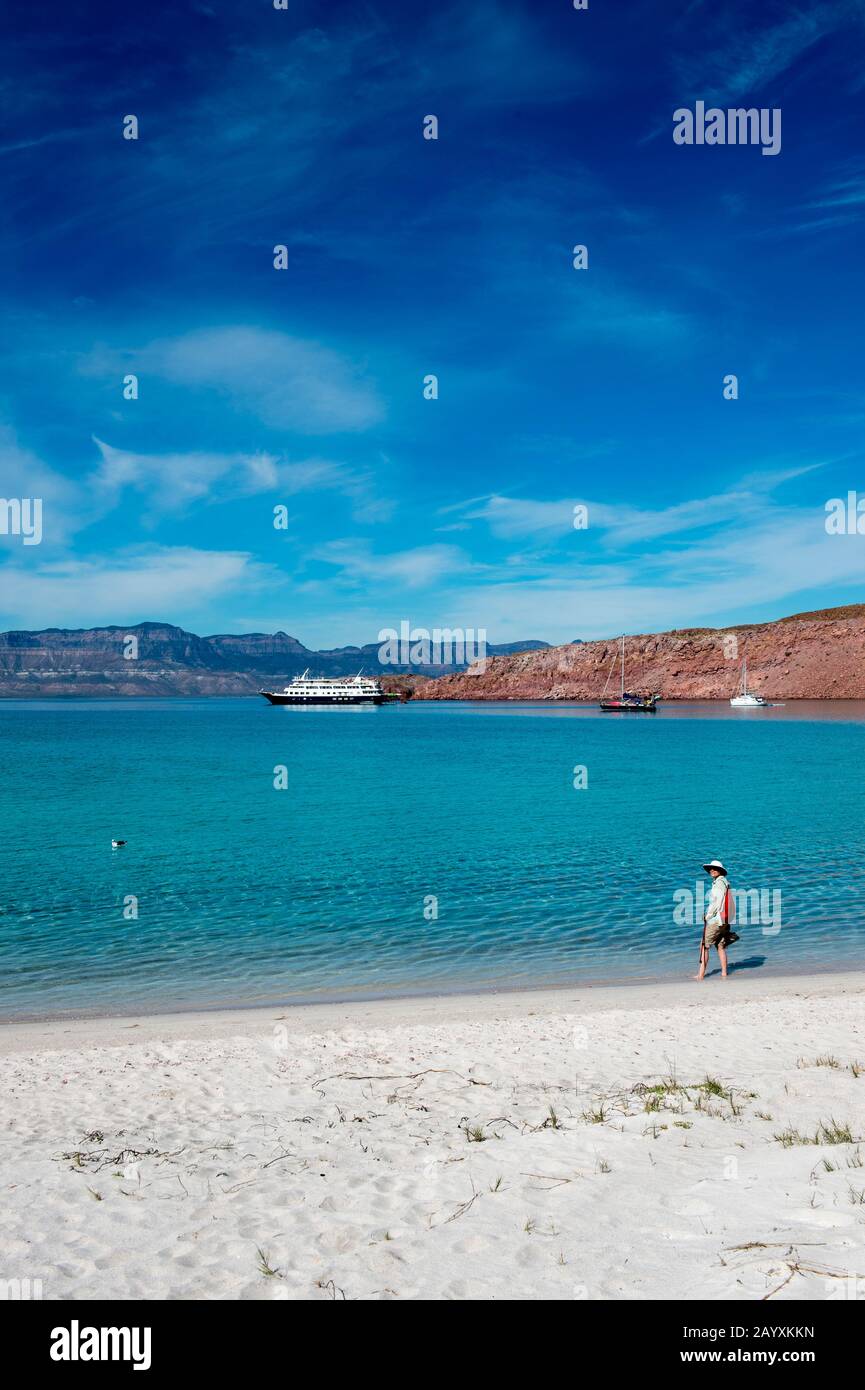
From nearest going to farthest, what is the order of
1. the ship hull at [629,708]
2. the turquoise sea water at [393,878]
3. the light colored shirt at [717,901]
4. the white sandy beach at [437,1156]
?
the white sandy beach at [437,1156], the light colored shirt at [717,901], the turquoise sea water at [393,878], the ship hull at [629,708]

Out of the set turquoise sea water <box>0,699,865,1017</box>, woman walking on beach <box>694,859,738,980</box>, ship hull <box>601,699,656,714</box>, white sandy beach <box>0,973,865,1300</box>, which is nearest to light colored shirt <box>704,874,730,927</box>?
woman walking on beach <box>694,859,738,980</box>

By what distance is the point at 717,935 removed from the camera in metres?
17.4

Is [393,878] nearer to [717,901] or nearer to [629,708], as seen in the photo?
[717,901]

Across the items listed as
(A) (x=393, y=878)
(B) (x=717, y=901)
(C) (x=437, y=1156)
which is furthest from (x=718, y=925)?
(A) (x=393, y=878)

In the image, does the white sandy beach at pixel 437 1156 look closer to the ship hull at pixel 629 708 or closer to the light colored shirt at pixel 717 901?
the light colored shirt at pixel 717 901

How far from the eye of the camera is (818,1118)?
30.3 ft

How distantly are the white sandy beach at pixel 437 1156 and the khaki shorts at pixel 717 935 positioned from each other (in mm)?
2588

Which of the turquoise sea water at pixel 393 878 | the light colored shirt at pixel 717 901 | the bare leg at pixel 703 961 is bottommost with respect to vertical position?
the turquoise sea water at pixel 393 878

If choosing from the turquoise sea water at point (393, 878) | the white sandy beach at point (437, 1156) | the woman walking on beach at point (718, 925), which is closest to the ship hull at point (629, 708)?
the turquoise sea water at point (393, 878)

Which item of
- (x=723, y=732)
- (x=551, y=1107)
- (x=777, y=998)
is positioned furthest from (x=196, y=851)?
(x=723, y=732)

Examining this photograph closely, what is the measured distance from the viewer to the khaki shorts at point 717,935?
1731 cm

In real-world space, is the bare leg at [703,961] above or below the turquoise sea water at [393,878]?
above

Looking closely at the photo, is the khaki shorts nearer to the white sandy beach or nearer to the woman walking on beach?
the woman walking on beach

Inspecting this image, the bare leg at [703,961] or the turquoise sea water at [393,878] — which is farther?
the turquoise sea water at [393,878]
